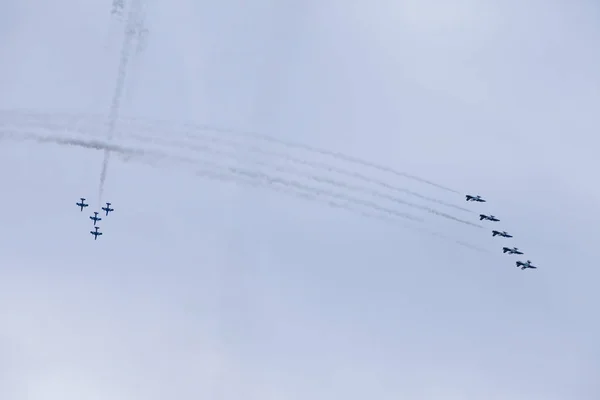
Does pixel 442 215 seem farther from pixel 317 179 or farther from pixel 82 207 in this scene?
pixel 82 207

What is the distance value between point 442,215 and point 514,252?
463 inches

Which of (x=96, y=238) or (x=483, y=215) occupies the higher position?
(x=483, y=215)

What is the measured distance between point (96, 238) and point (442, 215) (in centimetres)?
2797

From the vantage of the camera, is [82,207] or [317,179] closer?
[317,179]

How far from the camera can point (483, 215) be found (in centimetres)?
8569

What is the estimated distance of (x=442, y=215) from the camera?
80.3 m

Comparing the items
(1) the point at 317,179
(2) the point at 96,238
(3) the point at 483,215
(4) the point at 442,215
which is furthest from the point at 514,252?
(2) the point at 96,238

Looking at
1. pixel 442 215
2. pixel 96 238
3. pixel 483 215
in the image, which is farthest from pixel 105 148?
pixel 483 215

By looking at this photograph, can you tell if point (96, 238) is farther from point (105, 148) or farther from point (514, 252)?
point (514, 252)

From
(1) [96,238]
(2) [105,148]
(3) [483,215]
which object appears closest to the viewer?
(2) [105,148]

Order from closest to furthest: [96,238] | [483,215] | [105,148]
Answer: [105,148], [96,238], [483,215]

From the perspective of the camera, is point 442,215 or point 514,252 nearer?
point 442,215

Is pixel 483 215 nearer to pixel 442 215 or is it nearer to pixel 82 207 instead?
pixel 442 215

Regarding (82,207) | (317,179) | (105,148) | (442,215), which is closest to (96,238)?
(82,207)
